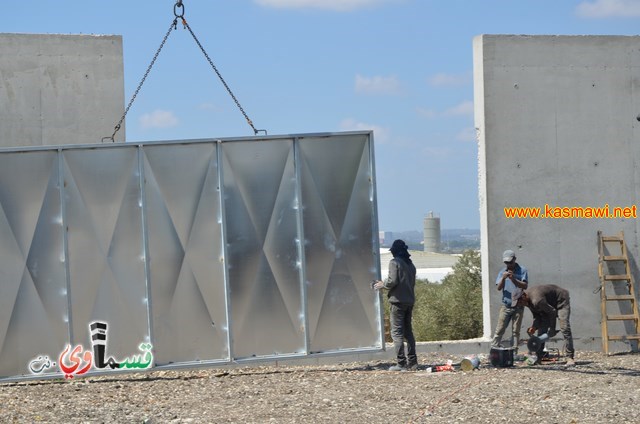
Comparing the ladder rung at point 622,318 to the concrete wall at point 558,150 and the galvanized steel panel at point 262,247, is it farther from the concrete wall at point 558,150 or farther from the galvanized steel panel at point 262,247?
the galvanized steel panel at point 262,247

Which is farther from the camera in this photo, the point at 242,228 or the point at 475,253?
the point at 475,253

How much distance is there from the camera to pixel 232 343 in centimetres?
1351

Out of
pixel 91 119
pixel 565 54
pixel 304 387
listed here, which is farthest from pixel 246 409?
pixel 565 54

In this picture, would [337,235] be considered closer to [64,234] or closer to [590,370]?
[64,234]

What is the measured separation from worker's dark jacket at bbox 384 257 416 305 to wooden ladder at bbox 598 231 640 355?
3520 mm

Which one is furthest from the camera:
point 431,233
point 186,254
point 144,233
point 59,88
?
point 431,233

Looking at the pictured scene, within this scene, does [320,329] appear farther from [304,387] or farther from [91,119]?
[91,119]

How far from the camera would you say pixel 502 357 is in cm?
1390

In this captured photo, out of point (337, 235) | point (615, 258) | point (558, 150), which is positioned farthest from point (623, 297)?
point (337, 235)

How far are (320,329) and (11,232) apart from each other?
4.26 metres

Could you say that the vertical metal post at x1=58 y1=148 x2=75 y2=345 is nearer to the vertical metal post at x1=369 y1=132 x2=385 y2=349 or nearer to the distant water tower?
the vertical metal post at x1=369 y1=132 x2=385 y2=349

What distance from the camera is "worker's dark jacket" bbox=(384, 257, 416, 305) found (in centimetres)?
1366

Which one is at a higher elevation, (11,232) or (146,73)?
(146,73)

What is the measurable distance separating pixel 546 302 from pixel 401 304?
223cm
